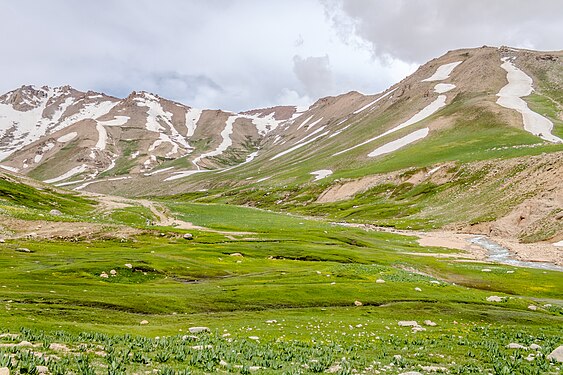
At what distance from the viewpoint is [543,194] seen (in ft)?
323

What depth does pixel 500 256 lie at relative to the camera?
77.3 meters

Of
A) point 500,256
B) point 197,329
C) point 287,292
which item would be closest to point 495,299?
point 287,292

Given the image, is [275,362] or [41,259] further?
[41,259]

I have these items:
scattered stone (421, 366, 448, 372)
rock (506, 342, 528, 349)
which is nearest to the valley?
scattered stone (421, 366, 448, 372)

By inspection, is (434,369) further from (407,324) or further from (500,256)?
(500,256)

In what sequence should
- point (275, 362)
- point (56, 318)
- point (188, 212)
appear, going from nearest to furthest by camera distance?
point (275, 362), point (56, 318), point (188, 212)

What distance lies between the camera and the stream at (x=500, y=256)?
66300mm

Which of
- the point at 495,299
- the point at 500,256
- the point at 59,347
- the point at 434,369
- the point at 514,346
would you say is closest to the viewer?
the point at 59,347

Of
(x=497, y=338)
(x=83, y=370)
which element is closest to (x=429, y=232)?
(x=497, y=338)

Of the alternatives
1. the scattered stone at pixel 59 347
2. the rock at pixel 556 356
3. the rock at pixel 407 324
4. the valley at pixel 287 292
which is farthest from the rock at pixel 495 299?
the scattered stone at pixel 59 347

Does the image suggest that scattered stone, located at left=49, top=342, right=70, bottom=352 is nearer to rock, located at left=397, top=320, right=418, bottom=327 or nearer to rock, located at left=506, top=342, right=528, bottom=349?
rock, located at left=397, top=320, right=418, bottom=327

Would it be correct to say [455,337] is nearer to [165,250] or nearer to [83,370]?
[83,370]

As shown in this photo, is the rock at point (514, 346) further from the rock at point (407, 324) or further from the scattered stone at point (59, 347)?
the scattered stone at point (59, 347)

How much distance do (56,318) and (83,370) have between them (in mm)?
14703
